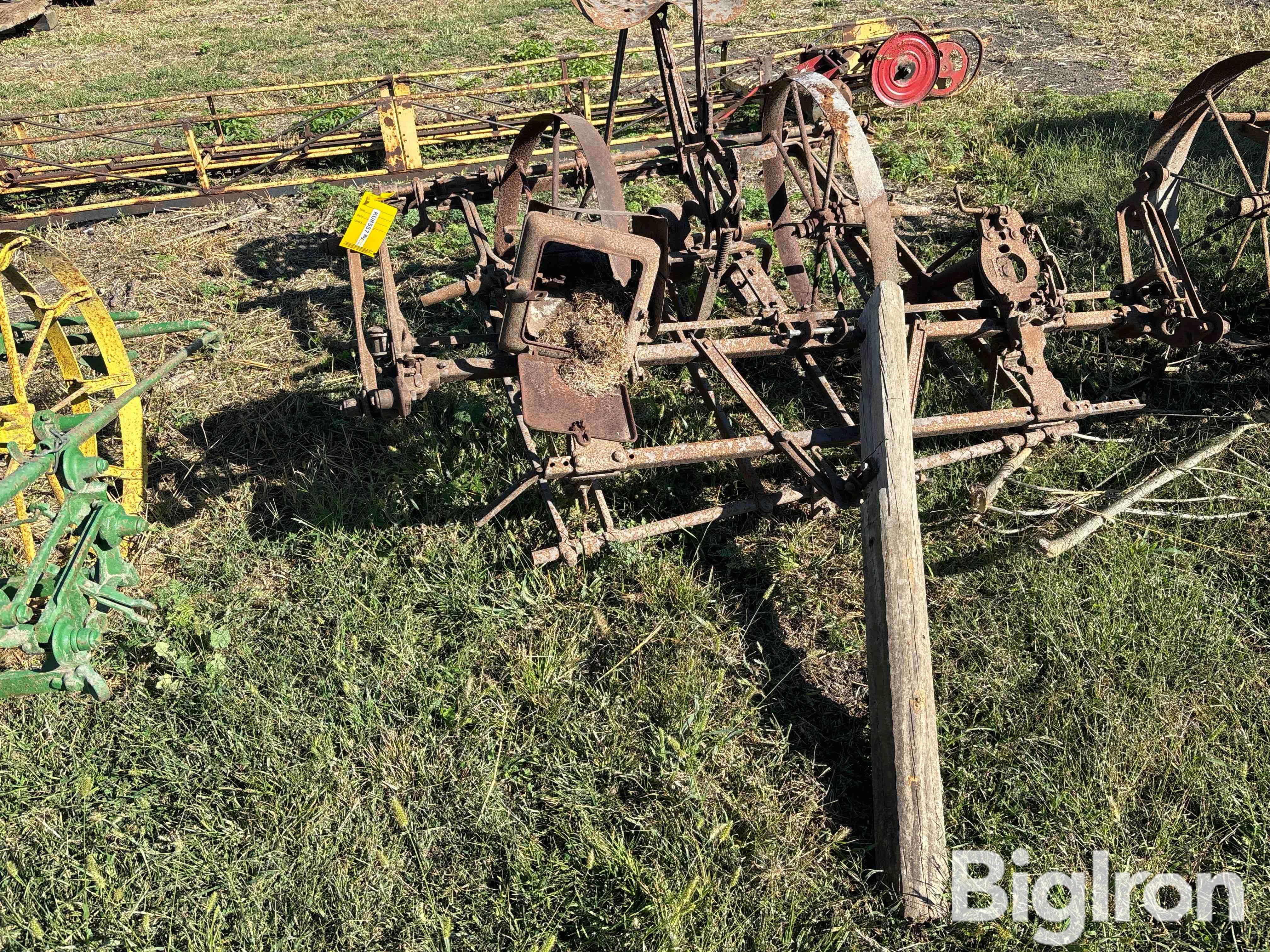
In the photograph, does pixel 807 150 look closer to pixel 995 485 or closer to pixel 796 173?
pixel 796 173

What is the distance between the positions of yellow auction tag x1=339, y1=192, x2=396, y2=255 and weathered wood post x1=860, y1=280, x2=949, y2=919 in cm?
243

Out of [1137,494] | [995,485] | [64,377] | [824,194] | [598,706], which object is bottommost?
[598,706]

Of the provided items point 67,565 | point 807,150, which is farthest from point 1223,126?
point 67,565

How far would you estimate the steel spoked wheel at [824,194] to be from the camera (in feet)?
14.6

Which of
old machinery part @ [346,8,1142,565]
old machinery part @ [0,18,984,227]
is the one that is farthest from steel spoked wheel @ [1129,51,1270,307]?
old machinery part @ [0,18,984,227]

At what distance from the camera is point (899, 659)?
3197mm

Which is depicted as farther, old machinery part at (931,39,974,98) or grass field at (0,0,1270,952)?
old machinery part at (931,39,974,98)

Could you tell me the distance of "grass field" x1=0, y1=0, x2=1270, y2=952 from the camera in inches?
122

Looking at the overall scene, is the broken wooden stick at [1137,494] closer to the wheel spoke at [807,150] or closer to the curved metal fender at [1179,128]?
the curved metal fender at [1179,128]

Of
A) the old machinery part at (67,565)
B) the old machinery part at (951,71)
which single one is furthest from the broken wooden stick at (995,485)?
the old machinery part at (951,71)

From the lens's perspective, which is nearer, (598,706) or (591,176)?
(598,706)

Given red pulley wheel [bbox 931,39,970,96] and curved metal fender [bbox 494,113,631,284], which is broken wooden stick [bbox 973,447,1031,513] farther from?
red pulley wheel [bbox 931,39,970,96]

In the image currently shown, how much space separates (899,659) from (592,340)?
1.79 m

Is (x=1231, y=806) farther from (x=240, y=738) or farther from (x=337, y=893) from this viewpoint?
(x=240, y=738)
